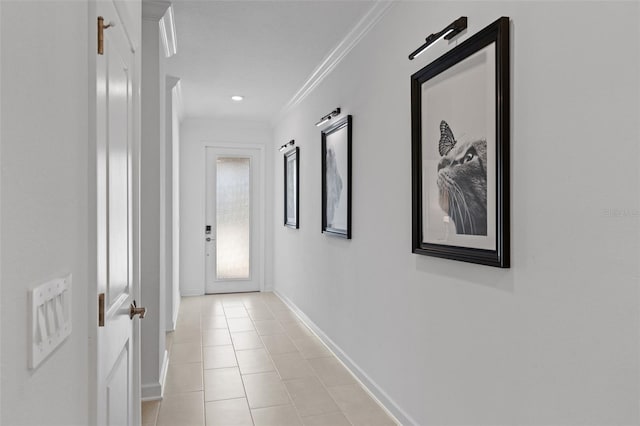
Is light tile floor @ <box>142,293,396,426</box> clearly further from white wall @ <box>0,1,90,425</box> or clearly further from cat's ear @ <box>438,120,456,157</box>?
white wall @ <box>0,1,90,425</box>

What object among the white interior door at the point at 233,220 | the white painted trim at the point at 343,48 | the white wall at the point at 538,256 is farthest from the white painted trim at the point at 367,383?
the white painted trim at the point at 343,48

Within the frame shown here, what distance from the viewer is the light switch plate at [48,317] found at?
685 mm

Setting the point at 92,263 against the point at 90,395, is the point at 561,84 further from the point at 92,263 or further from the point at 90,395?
the point at 90,395

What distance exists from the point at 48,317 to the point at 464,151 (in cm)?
170

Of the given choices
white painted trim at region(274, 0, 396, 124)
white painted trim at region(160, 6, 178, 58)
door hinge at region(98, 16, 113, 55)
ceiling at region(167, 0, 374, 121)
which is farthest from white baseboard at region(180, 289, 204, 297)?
door hinge at region(98, 16, 113, 55)

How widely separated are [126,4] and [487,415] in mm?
2068

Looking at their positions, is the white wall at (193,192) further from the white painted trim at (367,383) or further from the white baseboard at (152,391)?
the white baseboard at (152,391)

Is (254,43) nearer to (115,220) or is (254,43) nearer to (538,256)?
(115,220)

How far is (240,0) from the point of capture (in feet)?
9.17

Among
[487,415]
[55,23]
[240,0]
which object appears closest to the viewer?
[55,23]

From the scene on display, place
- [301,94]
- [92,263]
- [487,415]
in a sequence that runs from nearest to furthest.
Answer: [92,263] → [487,415] → [301,94]

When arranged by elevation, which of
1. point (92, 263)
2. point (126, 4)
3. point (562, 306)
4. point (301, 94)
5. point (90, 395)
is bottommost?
point (90, 395)

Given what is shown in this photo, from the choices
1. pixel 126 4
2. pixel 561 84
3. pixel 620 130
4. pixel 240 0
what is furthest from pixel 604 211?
pixel 240 0

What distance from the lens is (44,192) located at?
2.47ft
